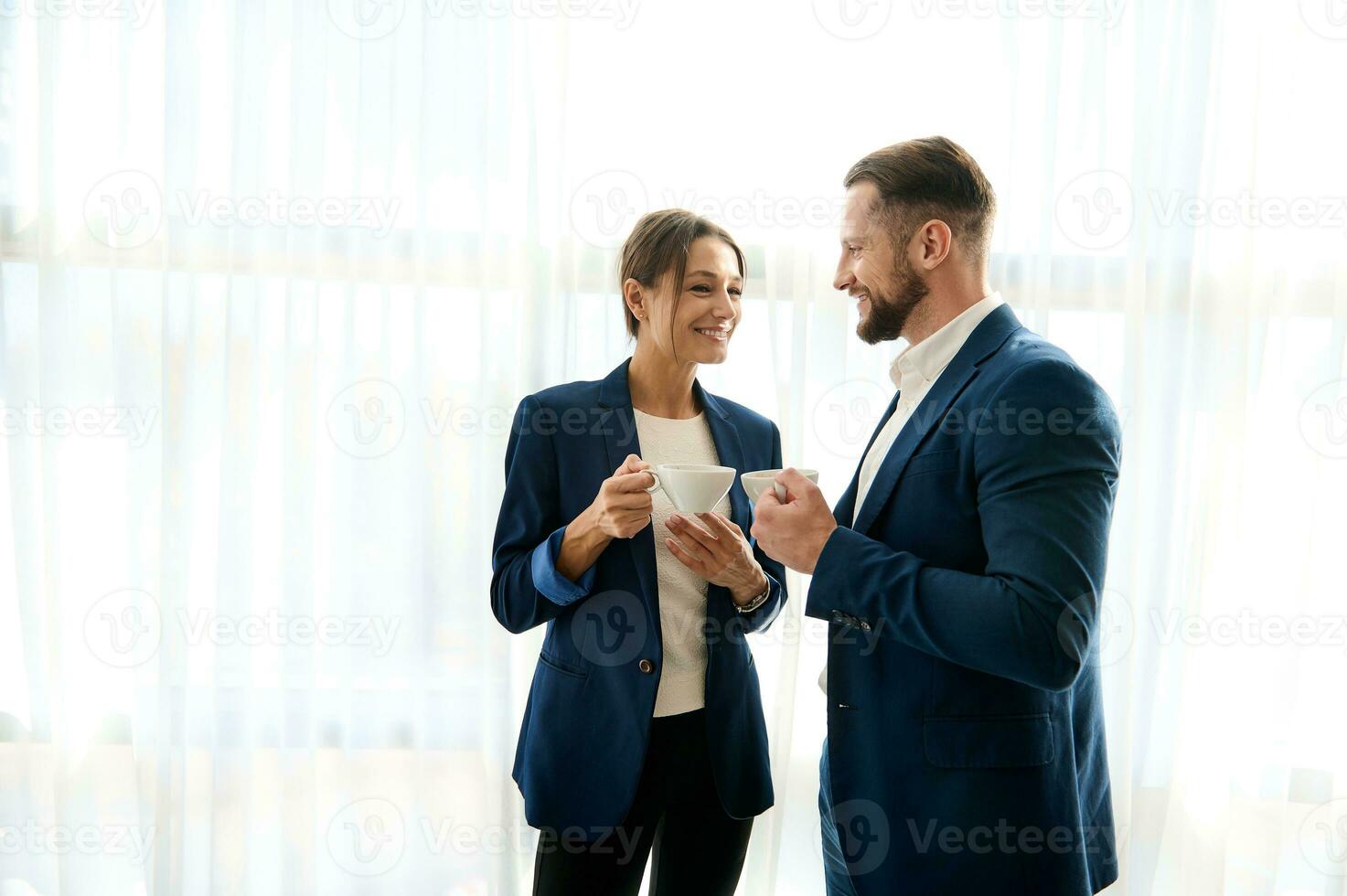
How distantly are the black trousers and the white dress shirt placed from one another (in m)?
0.32

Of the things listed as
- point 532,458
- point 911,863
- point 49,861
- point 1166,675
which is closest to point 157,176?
point 532,458

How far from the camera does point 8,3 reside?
1997 millimetres

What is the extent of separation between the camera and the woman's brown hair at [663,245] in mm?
1624

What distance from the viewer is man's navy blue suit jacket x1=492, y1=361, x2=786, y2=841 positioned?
4.88 ft

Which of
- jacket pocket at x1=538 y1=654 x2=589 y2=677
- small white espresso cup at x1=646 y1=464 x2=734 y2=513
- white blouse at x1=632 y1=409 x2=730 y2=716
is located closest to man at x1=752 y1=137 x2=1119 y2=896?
small white espresso cup at x1=646 y1=464 x2=734 y2=513

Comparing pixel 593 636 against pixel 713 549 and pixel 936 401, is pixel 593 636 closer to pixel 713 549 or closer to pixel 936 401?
pixel 713 549

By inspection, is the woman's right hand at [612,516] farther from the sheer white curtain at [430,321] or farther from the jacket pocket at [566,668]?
the sheer white curtain at [430,321]

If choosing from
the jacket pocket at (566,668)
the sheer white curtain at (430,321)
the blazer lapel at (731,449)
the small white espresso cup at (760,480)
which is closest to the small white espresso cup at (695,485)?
the small white espresso cup at (760,480)

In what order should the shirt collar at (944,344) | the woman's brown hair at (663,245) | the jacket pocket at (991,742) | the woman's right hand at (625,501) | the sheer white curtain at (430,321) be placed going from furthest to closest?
1. the sheer white curtain at (430,321)
2. the woman's brown hair at (663,245)
3. the woman's right hand at (625,501)
4. the shirt collar at (944,344)
5. the jacket pocket at (991,742)

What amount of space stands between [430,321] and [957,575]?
1488mm

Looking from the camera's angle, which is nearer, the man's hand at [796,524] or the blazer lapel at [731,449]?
the man's hand at [796,524]

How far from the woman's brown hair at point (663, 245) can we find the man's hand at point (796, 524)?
531 millimetres

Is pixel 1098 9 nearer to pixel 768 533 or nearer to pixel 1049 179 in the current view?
pixel 1049 179

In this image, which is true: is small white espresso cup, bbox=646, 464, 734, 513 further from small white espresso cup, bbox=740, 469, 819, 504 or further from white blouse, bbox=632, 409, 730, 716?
white blouse, bbox=632, 409, 730, 716
